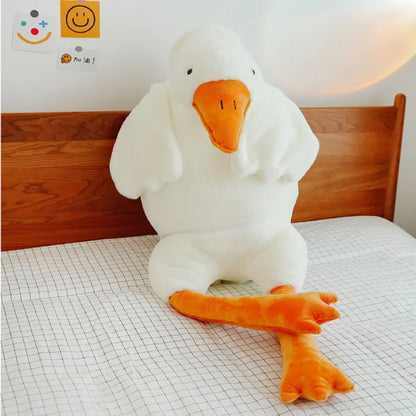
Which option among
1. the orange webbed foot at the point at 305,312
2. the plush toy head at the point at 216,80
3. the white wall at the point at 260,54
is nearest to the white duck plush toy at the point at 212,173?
the plush toy head at the point at 216,80

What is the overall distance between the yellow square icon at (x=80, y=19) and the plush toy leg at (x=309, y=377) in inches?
41.2

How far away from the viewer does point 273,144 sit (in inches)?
60.4

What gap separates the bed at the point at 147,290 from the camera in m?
1.16

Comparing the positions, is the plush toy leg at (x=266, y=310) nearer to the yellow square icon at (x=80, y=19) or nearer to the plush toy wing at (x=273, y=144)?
the plush toy wing at (x=273, y=144)

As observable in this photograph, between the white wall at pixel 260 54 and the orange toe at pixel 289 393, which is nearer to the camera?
the orange toe at pixel 289 393

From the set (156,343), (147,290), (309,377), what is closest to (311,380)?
(309,377)

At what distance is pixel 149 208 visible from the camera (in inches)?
64.6

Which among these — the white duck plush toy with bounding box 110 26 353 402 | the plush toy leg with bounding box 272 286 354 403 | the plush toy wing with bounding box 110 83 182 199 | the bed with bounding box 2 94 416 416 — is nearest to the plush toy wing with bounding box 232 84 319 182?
the white duck plush toy with bounding box 110 26 353 402

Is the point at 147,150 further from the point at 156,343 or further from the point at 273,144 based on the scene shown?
the point at 156,343

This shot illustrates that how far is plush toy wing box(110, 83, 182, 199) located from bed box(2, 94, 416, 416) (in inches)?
7.0

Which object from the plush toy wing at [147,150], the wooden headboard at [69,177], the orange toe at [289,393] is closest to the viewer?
the orange toe at [289,393]

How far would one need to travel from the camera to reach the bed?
3.82 feet

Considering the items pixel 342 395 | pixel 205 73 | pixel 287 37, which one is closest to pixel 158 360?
pixel 342 395

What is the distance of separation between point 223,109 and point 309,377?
23.8 inches
